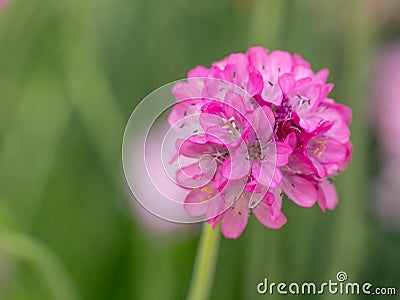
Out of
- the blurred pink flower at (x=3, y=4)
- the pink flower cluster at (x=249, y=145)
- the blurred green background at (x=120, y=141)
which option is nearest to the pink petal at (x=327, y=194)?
the pink flower cluster at (x=249, y=145)

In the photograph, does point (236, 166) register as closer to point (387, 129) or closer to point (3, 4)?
point (3, 4)

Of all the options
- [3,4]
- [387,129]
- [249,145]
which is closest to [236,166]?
[249,145]

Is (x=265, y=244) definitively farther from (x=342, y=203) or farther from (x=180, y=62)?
(x=180, y=62)

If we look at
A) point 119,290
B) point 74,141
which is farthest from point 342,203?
point 74,141

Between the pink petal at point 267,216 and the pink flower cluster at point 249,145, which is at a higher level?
the pink flower cluster at point 249,145

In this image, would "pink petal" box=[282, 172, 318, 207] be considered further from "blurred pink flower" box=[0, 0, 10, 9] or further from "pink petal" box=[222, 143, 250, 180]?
"blurred pink flower" box=[0, 0, 10, 9]

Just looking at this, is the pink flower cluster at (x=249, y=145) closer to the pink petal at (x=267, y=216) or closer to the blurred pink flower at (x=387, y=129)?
the pink petal at (x=267, y=216)

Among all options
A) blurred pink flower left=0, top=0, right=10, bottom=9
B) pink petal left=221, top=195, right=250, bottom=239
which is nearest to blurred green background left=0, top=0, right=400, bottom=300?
blurred pink flower left=0, top=0, right=10, bottom=9
